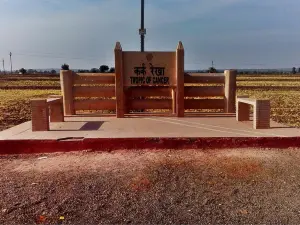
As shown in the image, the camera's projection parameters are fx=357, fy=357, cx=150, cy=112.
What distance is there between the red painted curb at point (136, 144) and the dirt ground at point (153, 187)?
16 centimetres

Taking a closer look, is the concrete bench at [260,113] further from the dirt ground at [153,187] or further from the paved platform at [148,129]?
the dirt ground at [153,187]

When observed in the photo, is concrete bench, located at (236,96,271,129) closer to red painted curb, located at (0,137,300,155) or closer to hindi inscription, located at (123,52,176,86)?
red painted curb, located at (0,137,300,155)

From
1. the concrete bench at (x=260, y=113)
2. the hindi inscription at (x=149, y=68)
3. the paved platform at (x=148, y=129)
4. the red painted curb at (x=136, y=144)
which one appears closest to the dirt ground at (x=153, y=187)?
the red painted curb at (x=136, y=144)

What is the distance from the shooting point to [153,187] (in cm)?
450

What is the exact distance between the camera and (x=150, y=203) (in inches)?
158

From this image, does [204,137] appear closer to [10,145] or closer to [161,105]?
[161,105]

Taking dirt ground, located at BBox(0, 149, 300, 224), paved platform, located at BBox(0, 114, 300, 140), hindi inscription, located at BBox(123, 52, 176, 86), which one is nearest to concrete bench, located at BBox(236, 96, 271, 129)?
paved platform, located at BBox(0, 114, 300, 140)

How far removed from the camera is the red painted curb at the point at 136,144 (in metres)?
6.18

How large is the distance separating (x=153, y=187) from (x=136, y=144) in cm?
181

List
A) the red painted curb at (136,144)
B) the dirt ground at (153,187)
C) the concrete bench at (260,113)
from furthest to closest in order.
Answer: the concrete bench at (260,113) → the red painted curb at (136,144) → the dirt ground at (153,187)

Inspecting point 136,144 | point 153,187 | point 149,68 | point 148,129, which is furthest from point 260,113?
point 153,187

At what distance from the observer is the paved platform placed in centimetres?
647

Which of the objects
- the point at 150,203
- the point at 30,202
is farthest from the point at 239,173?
the point at 30,202

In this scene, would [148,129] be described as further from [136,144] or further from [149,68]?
[149,68]
